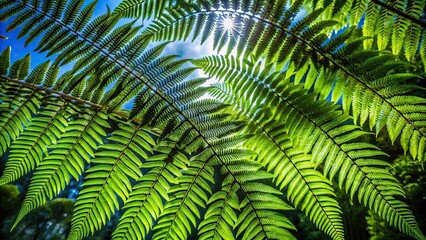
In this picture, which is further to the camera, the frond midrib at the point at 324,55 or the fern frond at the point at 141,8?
the fern frond at the point at 141,8

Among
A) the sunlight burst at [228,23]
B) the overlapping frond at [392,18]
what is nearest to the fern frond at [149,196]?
the sunlight burst at [228,23]

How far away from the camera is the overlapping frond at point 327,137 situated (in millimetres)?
765

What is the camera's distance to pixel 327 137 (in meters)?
0.82

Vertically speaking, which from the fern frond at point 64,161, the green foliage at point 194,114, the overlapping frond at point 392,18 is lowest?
the fern frond at point 64,161

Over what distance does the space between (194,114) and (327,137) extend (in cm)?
46

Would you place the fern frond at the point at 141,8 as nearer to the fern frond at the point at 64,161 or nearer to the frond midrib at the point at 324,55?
the frond midrib at the point at 324,55

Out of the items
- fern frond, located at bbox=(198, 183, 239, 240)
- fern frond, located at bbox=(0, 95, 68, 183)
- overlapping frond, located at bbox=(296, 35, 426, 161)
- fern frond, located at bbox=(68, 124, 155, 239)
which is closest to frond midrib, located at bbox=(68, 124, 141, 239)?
fern frond, located at bbox=(68, 124, 155, 239)

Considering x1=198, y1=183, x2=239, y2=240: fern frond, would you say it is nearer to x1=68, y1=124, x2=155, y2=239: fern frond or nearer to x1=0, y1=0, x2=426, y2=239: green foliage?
x1=0, y1=0, x2=426, y2=239: green foliage

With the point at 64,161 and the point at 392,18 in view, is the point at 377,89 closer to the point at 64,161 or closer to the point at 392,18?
the point at 392,18

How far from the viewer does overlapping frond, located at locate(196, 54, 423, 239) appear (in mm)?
765

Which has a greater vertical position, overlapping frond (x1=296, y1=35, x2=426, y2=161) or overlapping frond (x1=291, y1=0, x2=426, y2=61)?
overlapping frond (x1=291, y1=0, x2=426, y2=61)

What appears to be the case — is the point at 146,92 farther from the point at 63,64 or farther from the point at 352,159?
the point at 352,159

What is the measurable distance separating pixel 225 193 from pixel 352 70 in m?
0.57

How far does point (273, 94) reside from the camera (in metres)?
0.91
